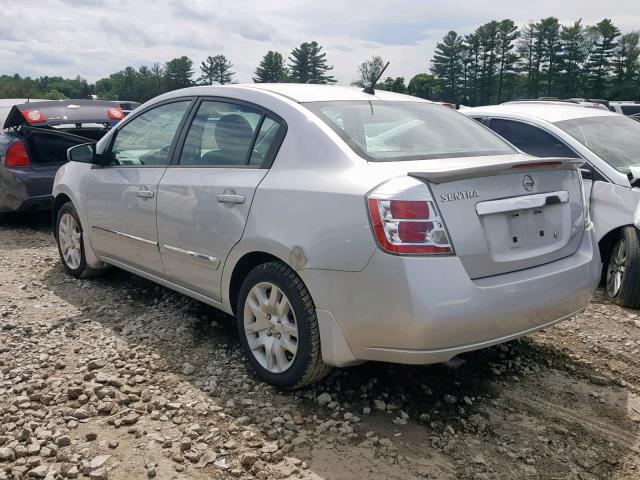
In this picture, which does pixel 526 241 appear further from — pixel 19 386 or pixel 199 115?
pixel 19 386

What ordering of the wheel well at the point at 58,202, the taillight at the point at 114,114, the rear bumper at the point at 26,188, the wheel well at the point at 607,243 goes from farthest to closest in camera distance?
the taillight at the point at 114,114 → the rear bumper at the point at 26,188 → the wheel well at the point at 58,202 → the wheel well at the point at 607,243

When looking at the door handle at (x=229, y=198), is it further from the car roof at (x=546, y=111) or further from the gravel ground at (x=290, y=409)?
the car roof at (x=546, y=111)

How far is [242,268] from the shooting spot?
3633 millimetres

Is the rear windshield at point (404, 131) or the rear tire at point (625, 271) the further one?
the rear tire at point (625, 271)

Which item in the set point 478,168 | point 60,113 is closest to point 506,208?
point 478,168

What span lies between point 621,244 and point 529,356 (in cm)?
180

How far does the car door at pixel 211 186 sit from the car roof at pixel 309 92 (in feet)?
0.37

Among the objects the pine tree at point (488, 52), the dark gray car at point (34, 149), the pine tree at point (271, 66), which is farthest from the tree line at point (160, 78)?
the dark gray car at point (34, 149)

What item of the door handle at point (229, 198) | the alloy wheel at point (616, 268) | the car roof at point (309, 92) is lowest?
the alloy wheel at point (616, 268)

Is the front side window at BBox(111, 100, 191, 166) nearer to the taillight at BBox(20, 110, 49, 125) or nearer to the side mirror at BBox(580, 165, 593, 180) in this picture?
the taillight at BBox(20, 110, 49, 125)

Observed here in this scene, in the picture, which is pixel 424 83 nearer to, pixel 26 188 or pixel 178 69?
pixel 178 69

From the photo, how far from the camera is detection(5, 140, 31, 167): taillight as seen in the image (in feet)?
24.1

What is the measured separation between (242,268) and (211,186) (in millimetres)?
535

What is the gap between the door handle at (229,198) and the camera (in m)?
3.53
